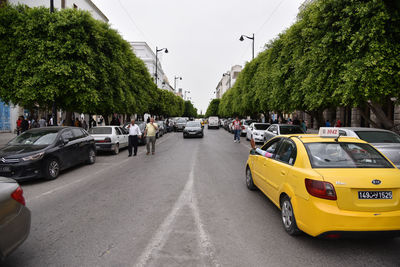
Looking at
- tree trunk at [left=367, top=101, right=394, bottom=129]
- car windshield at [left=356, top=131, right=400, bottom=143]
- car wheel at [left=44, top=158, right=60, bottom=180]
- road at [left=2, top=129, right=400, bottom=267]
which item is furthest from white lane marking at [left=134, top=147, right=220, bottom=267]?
tree trunk at [left=367, top=101, right=394, bottom=129]

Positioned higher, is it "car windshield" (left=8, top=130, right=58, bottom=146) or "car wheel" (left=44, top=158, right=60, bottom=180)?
"car windshield" (left=8, top=130, right=58, bottom=146)

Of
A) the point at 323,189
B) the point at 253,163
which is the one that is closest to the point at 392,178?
the point at 323,189

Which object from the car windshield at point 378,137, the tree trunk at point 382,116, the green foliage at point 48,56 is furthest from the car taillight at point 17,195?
the tree trunk at point 382,116

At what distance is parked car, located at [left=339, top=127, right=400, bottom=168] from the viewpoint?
6.80 metres

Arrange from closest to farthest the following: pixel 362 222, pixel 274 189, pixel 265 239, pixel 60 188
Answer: pixel 362 222, pixel 265 239, pixel 274 189, pixel 60 188

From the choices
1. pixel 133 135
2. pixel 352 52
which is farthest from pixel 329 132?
pixel 133 135

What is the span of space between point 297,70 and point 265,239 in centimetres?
1221

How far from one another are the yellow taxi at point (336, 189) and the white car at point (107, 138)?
36.0ft

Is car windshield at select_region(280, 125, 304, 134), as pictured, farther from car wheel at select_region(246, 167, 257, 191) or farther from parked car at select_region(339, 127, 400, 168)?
car wheel at select_region(246, 167, 257, 191)

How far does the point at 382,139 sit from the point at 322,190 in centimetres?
525

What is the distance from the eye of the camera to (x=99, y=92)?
1576 cm

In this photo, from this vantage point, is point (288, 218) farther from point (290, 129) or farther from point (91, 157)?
point (290, 129)

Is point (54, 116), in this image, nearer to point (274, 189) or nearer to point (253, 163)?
point (253, 163)

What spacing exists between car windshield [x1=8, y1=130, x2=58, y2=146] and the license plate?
8500mm
